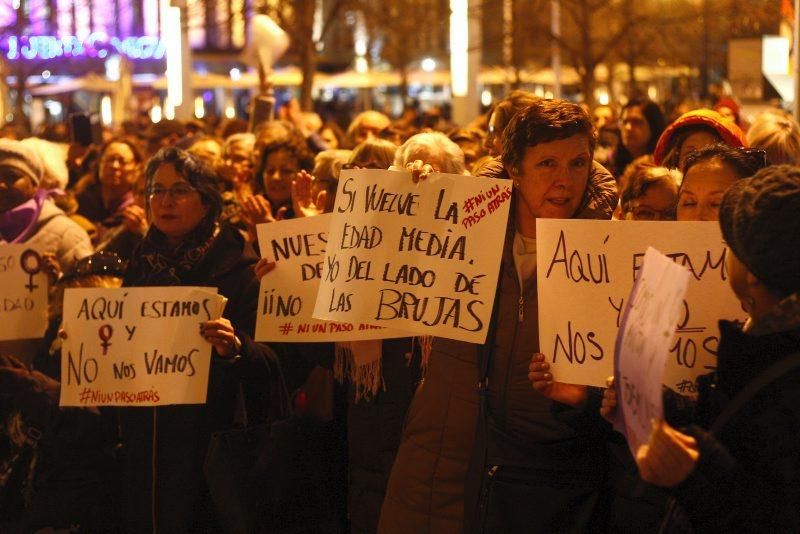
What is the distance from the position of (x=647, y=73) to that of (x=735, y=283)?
4249 centimetres

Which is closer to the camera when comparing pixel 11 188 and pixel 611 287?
pixel 611 287

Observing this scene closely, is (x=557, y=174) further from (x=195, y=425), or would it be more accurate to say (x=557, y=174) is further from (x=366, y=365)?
(x=195, y=425)

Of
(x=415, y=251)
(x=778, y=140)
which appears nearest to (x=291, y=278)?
(x=415, y=251)

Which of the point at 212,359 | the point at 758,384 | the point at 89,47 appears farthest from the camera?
the point at 89,47

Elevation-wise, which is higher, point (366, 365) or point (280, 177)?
point (280, 177)

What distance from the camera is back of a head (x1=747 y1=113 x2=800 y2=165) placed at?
19.6 feet

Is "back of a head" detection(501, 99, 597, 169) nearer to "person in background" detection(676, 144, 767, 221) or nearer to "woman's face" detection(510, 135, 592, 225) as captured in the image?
"woman's face" detection(510, 135, 592, 225)

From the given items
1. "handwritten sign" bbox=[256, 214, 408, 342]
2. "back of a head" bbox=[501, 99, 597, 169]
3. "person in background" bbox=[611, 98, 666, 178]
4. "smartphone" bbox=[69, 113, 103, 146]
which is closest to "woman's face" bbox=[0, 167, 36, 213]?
"handwritten sign" bbox=[256, 214, 408, 342]

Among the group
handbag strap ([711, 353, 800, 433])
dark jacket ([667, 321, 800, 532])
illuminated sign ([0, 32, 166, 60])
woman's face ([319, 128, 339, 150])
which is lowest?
dark jacket ([667, 321, 800, 532])

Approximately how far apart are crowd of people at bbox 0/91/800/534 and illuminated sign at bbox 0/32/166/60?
112ft

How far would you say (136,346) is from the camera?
519 cm

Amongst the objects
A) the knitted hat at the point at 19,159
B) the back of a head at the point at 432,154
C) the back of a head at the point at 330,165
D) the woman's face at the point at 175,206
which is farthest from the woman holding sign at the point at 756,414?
the knitted hat at the point at 19,159

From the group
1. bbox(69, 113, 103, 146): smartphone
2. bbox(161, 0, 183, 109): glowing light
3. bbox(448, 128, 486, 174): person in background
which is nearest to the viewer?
bbox(448, 128, 486, 174): person in background

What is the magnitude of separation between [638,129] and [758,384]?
683cm
